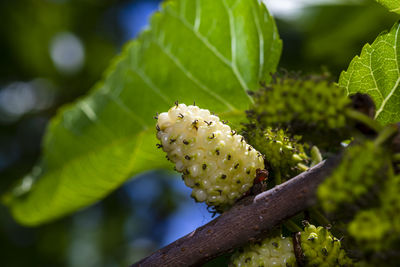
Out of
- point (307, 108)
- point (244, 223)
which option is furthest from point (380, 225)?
point (244, 223)

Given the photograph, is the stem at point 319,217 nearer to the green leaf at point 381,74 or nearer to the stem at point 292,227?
the stem at point 292,227

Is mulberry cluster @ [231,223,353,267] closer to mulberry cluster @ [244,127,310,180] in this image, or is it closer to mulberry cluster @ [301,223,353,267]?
mulberry cluster @ [301,223,353,267]

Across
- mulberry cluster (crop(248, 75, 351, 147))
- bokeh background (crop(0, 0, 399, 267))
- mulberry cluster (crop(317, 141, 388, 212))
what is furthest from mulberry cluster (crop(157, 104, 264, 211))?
bokeh background (crop(0, 0, 399, 267))

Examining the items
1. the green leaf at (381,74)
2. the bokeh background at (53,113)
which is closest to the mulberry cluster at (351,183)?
the green leaf at (381,74)

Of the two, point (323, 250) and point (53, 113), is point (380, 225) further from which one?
point (53, 113)

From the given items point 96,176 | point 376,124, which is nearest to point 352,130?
point 376,124

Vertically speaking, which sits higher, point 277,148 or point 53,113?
point 277,148

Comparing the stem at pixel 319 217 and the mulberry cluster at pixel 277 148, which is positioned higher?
the mulberry cluster at pixel 277 148
